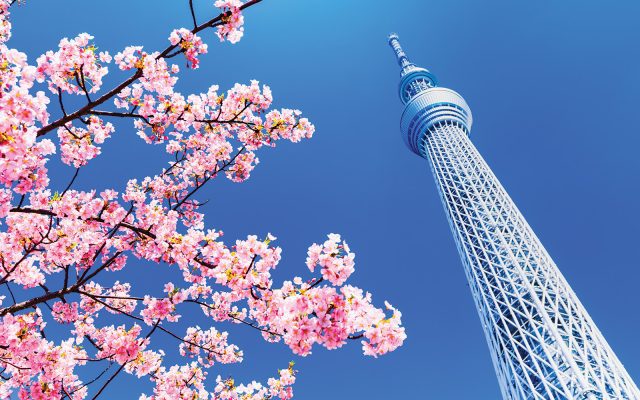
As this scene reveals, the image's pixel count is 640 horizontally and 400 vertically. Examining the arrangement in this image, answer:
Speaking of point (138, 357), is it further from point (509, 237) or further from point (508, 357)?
point (509, 237)

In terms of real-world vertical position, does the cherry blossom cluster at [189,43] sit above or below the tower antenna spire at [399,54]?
below

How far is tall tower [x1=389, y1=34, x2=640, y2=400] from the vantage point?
76.4 feet

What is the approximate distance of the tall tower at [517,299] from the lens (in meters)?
23.3

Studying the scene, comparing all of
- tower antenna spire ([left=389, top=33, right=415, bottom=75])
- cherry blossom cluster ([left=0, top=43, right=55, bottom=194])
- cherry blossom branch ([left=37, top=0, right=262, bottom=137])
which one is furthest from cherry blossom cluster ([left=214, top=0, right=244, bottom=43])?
tower antenna spire ([left=389, top=33, right=415, bottom=75])

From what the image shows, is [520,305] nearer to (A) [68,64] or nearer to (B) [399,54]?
(A) [68,64]

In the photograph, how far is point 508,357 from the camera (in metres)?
27.8

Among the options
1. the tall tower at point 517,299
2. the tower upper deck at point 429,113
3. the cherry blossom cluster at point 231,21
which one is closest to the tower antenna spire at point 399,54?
the tower upper deck at point 429,113

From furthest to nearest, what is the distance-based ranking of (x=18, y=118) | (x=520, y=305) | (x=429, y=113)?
(x=429, y=113) → (x=520, y=305) → (x=18, y=118)

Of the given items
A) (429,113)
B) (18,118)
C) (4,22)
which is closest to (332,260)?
(18,118)

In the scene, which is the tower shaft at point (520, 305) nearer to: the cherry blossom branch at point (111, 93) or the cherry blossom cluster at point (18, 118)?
the cherry blossom branch at point (111, 93)

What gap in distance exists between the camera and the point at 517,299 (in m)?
29.1

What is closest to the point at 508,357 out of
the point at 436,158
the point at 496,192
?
the point at 496,192

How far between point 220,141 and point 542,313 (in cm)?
2876

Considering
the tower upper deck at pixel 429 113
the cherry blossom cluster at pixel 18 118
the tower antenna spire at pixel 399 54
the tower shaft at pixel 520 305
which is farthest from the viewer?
the tower antenna spire at pixel 399 54
